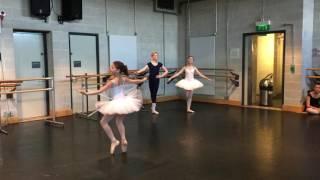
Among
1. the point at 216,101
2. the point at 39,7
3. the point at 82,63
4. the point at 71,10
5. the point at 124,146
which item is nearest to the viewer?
the point at 124,146

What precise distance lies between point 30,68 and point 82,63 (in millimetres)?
1277

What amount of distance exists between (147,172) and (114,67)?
57.9 inches

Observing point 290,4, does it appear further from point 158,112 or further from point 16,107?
point 16,107

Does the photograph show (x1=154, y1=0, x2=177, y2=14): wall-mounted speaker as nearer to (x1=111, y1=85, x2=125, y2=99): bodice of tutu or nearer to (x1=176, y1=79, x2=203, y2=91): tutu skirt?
(x1=176, y1=79, x2=203, y2=91): tutu skirt

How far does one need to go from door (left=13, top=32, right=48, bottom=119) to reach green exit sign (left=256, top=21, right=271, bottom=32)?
17.5 ft

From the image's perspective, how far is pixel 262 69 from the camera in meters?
9.66

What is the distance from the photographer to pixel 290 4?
325 inches

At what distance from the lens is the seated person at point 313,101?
7.93 m

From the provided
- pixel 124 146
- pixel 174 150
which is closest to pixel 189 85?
pixel 174 150

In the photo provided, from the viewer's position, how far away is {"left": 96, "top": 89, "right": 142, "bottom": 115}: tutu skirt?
14.7ft

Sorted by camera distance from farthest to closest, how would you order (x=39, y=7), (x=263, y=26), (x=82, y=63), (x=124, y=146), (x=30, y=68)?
(x=263, y=26), (x=82, y=63), (x=30, y=68), (x=39, y=7), (x=124, y=146)

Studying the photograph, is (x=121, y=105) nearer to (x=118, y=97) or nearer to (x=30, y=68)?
(x=118, y=97)

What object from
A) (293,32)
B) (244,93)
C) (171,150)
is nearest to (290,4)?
(293,32)

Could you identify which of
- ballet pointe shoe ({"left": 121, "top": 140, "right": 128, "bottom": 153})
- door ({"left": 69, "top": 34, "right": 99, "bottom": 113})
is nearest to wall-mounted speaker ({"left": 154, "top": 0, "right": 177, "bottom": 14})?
door ({"left": 69, "top": 34, "right": 99, "bottom": 113})
